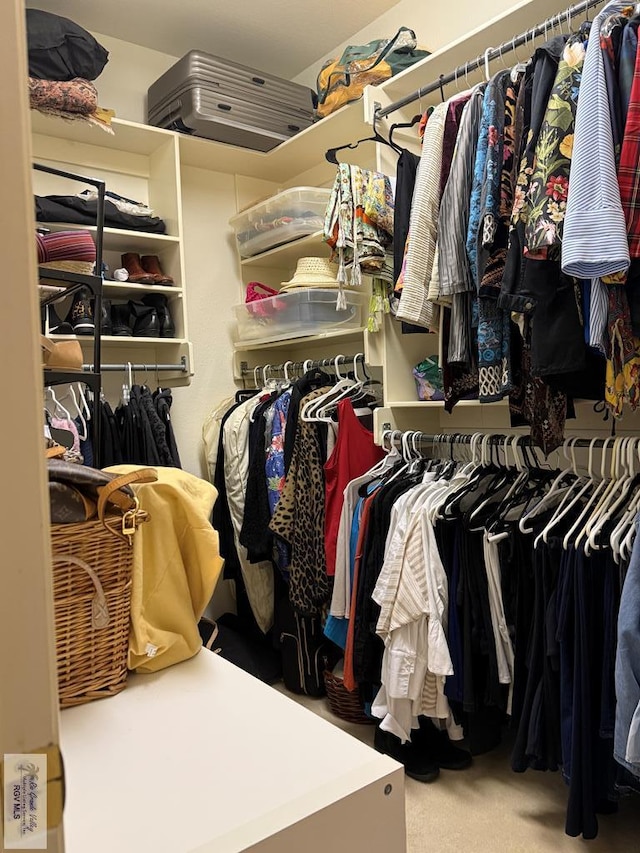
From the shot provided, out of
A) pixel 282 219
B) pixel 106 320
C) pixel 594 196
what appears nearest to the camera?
pixel 594 196

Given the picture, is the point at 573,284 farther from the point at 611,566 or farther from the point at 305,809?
the point at 305,809

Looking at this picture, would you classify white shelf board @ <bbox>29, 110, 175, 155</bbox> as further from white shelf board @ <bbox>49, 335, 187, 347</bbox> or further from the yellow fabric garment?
the yellow fabric garment

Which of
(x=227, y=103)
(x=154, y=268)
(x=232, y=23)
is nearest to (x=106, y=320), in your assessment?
(x=154, y=268)

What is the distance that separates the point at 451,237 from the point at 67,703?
4.53ft

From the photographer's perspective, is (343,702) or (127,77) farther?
(127,77)

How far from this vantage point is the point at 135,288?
Answer: 8.52ft

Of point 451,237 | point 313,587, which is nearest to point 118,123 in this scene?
point 451,237

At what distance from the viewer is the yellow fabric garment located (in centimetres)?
96

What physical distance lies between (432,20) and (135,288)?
1640mm

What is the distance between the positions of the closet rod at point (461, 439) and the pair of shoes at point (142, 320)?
1083 mm

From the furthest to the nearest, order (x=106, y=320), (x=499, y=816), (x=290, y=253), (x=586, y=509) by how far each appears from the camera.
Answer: (x=290, y=253), (x=106, y=320), (x=499, y=816), (x=586, y=509)

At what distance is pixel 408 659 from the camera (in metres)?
1.88

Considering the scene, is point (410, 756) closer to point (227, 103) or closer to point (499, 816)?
point (499, 816)

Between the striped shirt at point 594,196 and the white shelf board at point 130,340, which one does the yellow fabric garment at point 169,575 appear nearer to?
the striped shirt at point 594,196
